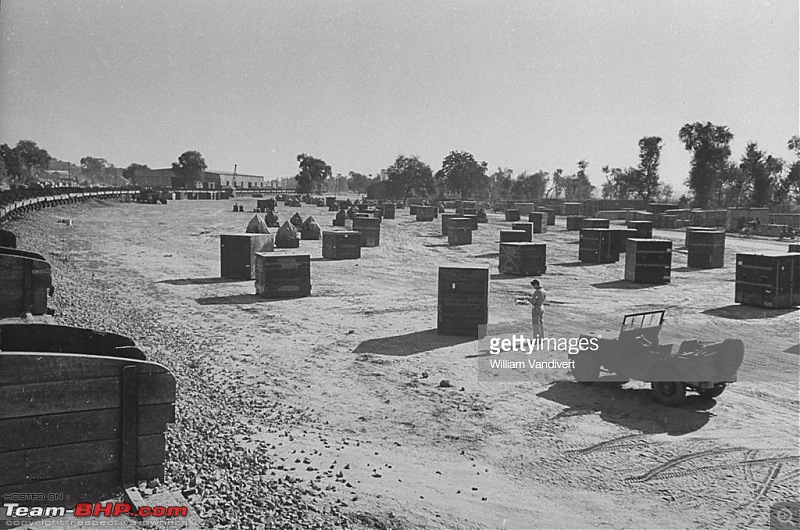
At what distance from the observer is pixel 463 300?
47.3 ft

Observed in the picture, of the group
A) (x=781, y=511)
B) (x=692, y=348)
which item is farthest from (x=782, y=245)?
(x=781, y=511)

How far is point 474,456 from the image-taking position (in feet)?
26.5

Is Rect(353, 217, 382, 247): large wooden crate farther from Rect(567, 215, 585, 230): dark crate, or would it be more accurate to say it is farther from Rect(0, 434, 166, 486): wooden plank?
Rect(0, 434, 166, 486): wooden plank

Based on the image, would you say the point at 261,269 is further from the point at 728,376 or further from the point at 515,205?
the point at 515,205

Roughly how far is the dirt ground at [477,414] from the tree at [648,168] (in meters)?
71.0

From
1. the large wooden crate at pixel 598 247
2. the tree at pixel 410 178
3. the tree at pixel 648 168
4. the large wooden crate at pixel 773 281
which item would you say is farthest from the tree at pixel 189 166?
the large wooden crate at pixel 773 281

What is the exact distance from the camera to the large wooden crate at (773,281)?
718 inches

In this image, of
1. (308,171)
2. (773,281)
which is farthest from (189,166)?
(773,281)

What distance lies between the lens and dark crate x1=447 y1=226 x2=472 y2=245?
3722 cm

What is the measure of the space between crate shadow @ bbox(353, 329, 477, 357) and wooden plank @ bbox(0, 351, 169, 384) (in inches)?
297

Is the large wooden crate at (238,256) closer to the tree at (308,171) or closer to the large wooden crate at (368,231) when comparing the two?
the large wooden crate at (368,231)

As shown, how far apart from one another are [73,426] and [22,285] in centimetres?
718

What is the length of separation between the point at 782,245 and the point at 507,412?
37.3 meters

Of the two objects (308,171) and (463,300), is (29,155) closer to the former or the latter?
(308,171)
